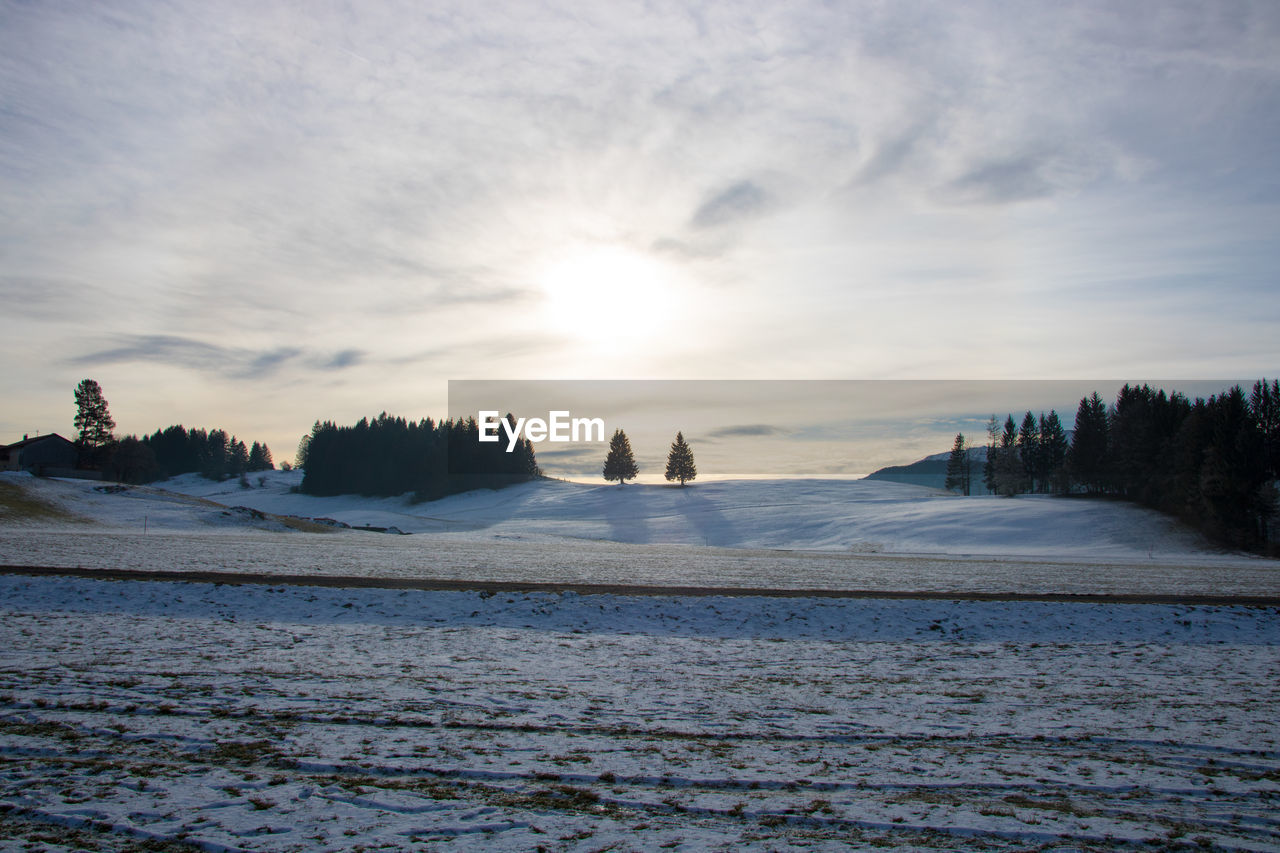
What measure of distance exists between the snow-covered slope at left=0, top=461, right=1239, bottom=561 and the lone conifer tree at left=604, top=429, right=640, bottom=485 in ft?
32.8

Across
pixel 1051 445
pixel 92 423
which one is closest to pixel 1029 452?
pixel 1051 445

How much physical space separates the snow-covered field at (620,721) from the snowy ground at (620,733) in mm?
39

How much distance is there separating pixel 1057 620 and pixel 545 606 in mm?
11035

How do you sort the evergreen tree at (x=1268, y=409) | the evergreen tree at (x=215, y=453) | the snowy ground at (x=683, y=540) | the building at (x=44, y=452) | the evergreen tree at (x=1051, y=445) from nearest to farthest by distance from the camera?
1. the snowy ground at (x=683, y=540)
2. the evergreen tree at (x=1268, y=409)
3. the building at (x=44, y=452)
4. the evergreen tree at (x=1051, y=445)
5. the evergreen tree at (x=215, y=453)

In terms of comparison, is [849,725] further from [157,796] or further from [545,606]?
[545,606]

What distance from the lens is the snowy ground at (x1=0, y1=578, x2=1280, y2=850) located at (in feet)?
18.6

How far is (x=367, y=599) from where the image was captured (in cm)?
1647

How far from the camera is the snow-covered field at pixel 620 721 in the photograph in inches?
224

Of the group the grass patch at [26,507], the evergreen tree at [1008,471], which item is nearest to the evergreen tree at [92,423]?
the grass patch at [26,507]

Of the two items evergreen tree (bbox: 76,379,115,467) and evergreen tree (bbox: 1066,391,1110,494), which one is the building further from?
evergreen tree (bbox: 1066,391,1110,494)

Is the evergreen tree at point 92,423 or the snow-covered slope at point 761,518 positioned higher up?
the evergreen tree at point 92,423

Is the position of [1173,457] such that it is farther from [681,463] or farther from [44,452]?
[44,452]

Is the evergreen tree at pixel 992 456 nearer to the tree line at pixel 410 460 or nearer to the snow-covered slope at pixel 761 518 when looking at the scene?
the snow-covered slope at pixel 761 518

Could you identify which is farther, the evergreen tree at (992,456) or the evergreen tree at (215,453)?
the evergreen tree at (215,453)
